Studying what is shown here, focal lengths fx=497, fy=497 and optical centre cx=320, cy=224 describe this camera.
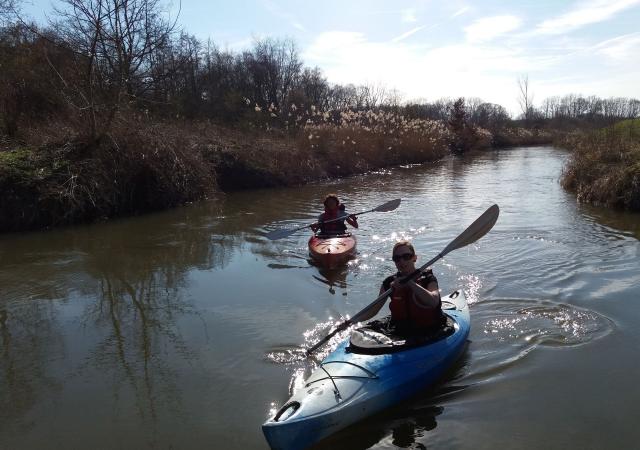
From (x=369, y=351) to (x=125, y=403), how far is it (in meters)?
1.83

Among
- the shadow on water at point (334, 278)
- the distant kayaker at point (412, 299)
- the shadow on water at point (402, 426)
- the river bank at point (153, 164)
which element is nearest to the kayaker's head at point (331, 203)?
the shadow on water at point (334, 278)

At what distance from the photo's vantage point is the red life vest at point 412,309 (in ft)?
12.6

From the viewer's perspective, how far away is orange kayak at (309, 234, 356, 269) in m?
6.90

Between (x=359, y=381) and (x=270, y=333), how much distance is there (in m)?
1.71

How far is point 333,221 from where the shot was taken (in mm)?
7797

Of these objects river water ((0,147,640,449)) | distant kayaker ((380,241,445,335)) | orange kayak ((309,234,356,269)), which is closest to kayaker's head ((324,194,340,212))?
orange kayak ((309,234,356,269))

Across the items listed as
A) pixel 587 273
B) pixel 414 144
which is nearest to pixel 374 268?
pixel 587 273

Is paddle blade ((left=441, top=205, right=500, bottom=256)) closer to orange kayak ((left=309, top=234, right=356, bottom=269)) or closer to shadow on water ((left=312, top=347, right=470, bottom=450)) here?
shadow on water ((left=312, top=347, right=470, bottom=450))

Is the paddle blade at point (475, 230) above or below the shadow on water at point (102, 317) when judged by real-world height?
above

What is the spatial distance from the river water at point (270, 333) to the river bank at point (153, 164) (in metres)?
0.94

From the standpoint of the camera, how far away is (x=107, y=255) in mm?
8023

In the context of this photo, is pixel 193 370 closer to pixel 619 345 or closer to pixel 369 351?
Answer: pixel 369 351

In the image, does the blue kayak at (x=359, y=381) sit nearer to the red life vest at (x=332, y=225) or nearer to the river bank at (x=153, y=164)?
the red life vest at (x=332, y=225)

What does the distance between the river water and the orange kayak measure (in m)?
0.19
